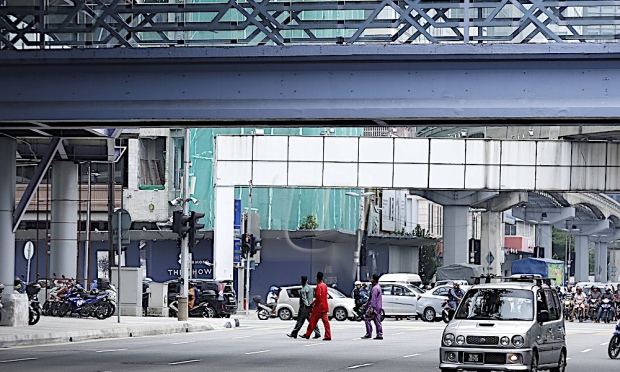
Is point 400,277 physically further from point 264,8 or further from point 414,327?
point 264,8

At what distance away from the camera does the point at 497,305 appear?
19.9 meters

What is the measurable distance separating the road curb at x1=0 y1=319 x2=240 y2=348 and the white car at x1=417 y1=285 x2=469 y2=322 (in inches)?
475

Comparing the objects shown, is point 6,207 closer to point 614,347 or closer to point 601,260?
point 614,347

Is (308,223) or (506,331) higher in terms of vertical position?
(506,331)

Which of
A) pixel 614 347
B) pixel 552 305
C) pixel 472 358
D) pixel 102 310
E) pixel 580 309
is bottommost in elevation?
pixel 580 309

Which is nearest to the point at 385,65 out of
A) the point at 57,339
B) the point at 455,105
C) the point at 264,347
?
the point at 455,105

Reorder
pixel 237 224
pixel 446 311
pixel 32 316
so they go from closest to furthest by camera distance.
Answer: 1. pixel 32 316
2. pixel 446 311
3. pixel 237 224

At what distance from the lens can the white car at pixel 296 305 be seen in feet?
162

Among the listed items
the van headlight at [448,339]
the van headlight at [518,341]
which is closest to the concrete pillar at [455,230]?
the van headlight at [448,339]

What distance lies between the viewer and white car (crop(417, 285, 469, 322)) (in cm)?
5034

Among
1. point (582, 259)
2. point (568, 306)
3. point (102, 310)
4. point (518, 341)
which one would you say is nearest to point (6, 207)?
point (102, 310)

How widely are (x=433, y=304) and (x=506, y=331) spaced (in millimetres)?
31846

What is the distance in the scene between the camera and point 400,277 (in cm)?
6075

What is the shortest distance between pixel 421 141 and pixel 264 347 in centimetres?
2286
